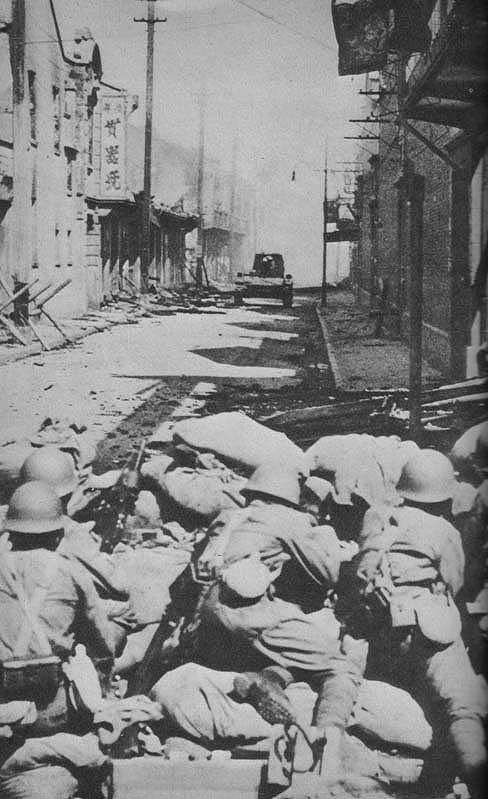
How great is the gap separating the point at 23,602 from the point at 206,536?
121 centimetres

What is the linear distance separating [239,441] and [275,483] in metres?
0.49

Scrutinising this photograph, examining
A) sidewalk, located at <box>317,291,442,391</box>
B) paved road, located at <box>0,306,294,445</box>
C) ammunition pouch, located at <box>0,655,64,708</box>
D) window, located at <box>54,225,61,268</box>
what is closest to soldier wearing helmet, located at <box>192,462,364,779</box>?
ammunition pouch, located at <box>0,655,64,708</box>

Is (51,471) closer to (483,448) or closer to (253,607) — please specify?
(253,607)

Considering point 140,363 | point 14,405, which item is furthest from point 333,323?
point 14,405

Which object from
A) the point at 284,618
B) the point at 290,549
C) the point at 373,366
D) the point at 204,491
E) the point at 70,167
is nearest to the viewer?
the point at 284,618

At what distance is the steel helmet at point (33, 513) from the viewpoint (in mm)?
4359

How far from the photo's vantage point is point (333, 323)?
16062mm

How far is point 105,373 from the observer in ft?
20.2

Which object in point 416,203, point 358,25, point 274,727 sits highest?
point 358,25

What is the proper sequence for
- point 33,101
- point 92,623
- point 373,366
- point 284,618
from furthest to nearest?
point 33,101 < point 373,366 < point 284,618 < point 92,623

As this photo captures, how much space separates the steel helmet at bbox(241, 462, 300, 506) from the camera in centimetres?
497

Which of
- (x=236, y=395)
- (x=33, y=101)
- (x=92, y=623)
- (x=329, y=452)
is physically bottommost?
(x=92, y=623)

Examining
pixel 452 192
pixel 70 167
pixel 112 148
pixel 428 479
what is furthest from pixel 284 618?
pixel 70 167

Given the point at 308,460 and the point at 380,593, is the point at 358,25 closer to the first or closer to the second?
the point at 308,460
